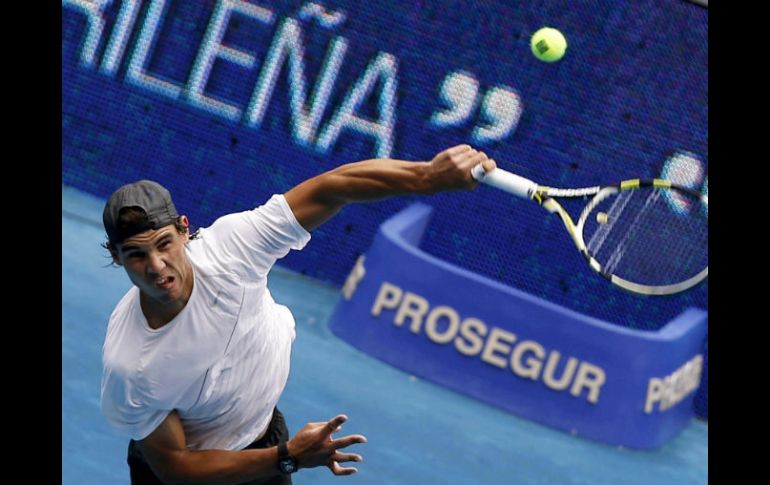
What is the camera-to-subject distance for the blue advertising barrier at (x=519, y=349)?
695 cm

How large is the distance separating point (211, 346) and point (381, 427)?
8.41ft

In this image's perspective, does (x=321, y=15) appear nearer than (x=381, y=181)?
No

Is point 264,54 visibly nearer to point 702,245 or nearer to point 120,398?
point 702,245

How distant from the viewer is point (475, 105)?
7914mm

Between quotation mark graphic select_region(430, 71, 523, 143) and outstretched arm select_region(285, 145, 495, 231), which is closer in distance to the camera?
outstretched arm select_region(285, 145, 495, 231)

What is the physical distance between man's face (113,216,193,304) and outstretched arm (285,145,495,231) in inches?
15.2

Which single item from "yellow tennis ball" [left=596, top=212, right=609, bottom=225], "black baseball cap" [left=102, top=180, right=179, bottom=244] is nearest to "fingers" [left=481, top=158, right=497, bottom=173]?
"black baseball cap" [left=102, top=180, right=179, bottom=244]

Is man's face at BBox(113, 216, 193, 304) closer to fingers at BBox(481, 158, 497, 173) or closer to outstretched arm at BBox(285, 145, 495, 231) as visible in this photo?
outstretched arm at BBox(285, 145, 495, 231)

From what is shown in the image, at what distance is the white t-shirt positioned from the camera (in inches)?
149

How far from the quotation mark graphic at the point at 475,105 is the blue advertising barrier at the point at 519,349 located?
3.38 ft

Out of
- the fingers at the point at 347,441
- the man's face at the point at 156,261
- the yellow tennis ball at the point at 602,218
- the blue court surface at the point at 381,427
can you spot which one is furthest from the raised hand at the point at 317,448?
the yellow tennis ball at the point at 602,218

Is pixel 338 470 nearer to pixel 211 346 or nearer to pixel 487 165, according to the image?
pixel 211 346

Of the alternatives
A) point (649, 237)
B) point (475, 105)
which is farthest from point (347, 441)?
point (475, 105)

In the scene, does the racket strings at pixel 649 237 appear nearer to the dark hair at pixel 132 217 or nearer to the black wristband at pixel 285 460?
the black wristband at pixel 285 460
